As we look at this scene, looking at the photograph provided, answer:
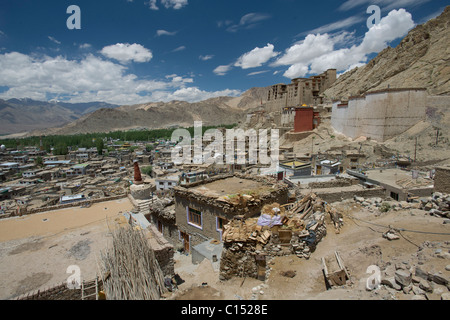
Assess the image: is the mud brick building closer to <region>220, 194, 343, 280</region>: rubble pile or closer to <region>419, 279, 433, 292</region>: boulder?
<region>220, 194, 343, 280</region>: rubble pile

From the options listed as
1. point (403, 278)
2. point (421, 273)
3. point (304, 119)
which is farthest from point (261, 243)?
point (304, 119)

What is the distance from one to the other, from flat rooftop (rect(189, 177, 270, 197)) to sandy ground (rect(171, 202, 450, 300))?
2.82m

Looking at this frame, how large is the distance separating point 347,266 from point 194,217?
5.59 m

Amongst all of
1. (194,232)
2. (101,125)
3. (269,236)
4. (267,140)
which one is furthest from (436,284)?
(101,125)

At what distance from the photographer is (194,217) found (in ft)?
30.2

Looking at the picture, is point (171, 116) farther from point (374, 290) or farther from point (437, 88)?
point (374, 290)

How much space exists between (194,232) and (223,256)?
3685mm

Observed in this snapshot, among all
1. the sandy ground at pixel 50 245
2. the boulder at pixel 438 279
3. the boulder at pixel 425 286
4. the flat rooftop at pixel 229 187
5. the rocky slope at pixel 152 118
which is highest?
the rocky slope at pixel 152 118

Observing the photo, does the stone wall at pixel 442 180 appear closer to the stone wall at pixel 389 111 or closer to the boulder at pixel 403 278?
the boulder at pixel 403 278

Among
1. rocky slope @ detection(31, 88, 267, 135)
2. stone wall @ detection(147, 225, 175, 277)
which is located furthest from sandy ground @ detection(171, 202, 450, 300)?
rocky slope @ detection(31, 88, 267, 135)

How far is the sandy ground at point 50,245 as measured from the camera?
19.9 feet

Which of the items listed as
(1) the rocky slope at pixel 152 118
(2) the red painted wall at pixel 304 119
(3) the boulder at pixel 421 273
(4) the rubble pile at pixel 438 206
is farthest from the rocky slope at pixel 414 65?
(1) the rocky slope at pixel 152 118

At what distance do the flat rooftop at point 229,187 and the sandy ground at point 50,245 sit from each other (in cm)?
Answer: 383

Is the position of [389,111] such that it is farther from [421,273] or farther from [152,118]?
[152,118]
